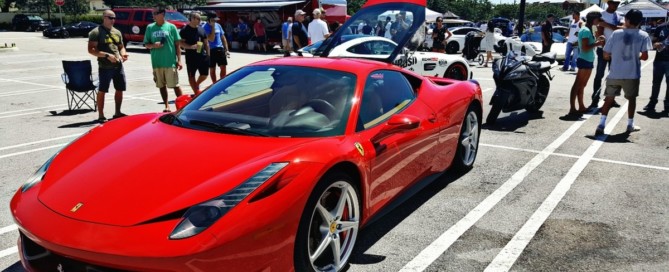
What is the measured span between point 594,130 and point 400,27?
3.83 metres

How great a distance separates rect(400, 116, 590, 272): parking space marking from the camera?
358cm

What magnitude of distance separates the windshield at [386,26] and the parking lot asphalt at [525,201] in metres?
1.98

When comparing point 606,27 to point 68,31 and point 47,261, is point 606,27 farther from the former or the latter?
point 68,31

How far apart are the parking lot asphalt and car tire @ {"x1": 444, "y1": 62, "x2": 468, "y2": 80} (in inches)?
86.4

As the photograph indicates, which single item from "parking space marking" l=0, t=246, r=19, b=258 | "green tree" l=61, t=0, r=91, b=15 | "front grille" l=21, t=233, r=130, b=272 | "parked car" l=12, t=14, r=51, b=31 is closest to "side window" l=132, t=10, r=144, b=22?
"parking space marking" l=0, t=246, r=19, b=258

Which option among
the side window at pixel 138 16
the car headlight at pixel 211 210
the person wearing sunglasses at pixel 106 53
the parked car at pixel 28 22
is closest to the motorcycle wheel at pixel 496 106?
the person wearing sunglasses at pixel 106 53

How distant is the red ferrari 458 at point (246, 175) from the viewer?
2.46 m

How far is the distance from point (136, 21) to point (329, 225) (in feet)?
79.4

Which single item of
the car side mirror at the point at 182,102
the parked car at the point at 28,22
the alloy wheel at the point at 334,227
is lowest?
the alloy wheel at the point at 334,227

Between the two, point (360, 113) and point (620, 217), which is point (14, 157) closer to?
point (360, 113)

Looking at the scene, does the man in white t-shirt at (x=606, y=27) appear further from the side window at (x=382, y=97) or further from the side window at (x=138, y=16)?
the side window at (x=138, y=16)

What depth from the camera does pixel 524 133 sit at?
768cm

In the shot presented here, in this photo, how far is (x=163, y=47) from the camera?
28.3 ft

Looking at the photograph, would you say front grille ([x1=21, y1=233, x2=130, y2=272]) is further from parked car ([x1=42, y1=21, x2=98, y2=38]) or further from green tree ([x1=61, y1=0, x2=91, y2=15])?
green tree ([x1=61, y1=0, x2=91, y2=15])
